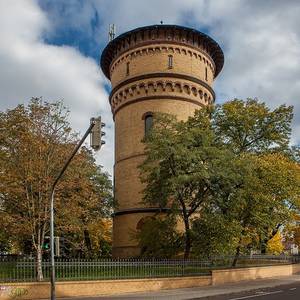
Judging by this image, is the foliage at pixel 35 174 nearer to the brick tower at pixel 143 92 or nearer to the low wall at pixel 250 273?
the low wall at pixel 250 273

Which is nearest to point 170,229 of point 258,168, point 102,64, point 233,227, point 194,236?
point 194,236

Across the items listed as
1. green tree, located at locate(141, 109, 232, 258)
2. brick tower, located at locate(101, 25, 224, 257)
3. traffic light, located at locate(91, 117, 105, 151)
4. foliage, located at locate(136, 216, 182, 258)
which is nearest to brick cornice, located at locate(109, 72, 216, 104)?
brick tower, located at locate(101, 25, 224, 257)

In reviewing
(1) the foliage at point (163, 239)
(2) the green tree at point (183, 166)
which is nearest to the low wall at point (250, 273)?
(2) the green tree at point (183, 166)

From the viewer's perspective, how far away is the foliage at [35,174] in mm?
19938

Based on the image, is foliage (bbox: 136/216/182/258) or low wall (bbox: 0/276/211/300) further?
foliage (bbox: 136/216/182/258)

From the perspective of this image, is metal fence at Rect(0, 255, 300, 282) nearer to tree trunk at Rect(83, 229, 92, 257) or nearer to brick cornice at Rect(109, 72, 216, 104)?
tree trunk at Rect(83, 229, 92, 257)

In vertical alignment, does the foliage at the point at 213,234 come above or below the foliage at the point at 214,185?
below

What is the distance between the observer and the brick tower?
34.1 meters

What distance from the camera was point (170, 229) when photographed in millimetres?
26969

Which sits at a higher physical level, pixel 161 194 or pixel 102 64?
pixel 102 64

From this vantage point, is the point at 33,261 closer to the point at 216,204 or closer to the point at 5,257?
the point at 5,257

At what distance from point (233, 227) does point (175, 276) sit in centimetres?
429

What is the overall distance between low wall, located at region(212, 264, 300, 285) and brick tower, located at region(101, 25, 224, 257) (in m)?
7.72

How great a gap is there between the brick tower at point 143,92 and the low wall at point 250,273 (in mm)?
7718
